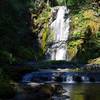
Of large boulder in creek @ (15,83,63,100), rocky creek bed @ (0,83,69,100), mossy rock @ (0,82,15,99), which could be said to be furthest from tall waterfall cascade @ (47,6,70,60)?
mossy rock @ (0,82,15,99)

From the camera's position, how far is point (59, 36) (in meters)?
59.2

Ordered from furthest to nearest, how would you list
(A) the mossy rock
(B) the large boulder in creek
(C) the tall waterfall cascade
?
(C) the tall waterfall cascade → (B) the large boulder in creek → (A) the mossy rock

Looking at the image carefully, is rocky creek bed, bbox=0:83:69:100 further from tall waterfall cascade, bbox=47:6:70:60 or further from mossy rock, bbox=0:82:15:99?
tall waterfall cascade, bbox=47:6:70:60

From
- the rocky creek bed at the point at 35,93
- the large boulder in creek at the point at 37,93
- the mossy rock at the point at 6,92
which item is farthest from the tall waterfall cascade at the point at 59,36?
the mossy rock at the point at 6,92

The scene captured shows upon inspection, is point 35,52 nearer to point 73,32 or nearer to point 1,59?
point 73,32

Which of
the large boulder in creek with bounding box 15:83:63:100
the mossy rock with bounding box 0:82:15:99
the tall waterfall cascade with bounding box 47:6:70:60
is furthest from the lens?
the tall waterfall cascade with bounding box 47:6:70:60

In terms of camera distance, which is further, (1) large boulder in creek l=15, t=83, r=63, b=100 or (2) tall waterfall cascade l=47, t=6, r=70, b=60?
(2) tall waterfall cascade l=47, t=6, r=70, b=60

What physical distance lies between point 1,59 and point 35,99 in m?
3.36

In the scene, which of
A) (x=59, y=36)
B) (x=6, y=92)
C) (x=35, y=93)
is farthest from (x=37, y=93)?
(x=59, y=36)

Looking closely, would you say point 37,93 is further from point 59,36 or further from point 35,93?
point 59,36

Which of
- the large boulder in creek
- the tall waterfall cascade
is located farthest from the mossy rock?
the tall waterfall cascade

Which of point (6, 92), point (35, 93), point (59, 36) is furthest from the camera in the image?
point (59, 36)

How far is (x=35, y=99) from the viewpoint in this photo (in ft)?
68.1

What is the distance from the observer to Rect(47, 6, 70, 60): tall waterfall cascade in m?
56.3
